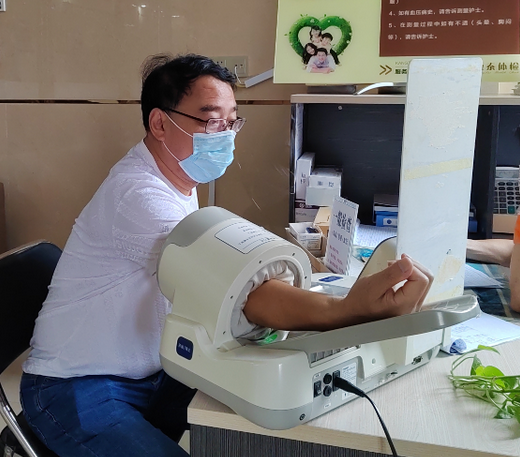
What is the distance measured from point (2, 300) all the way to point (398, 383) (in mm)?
839

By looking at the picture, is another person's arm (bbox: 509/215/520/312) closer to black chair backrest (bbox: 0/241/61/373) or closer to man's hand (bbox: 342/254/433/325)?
man's hand (bbox: 342/254/433/325)

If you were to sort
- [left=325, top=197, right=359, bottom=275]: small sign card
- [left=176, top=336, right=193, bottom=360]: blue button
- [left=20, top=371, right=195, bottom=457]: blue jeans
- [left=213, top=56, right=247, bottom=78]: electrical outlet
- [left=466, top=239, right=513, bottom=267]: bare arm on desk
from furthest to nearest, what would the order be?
[left=213, top=56, right=247, bottom=78]: electrical outlet, [left=466, top=239, right=513, bottom=267]: bare arm on desk, [left=325, top=197, right=359, bottom=275]: small sign card, [left=20, top=371, right=195, bottom=457]: blue jeans, [left=176, top=336, right=193, bottom=360]: blue button

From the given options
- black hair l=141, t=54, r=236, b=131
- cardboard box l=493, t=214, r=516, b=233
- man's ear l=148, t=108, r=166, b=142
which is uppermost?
black hair l=141, t=54, r=236, b=131

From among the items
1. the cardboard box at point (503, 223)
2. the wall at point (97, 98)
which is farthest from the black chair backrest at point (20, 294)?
the cardboard box at point (503, 223)

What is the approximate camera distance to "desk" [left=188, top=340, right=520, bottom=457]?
79 cm

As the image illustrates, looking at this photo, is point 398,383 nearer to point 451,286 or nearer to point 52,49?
point 451,286

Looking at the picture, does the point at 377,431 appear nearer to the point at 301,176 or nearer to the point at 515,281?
the point at 515,281

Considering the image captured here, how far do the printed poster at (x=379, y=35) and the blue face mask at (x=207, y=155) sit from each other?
53cm

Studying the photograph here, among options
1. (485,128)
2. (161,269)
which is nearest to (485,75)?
(485,128)

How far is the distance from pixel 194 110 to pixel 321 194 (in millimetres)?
730

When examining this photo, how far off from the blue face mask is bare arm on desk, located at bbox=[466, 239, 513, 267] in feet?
2.52

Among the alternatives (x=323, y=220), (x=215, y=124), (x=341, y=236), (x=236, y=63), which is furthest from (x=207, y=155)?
(x=236, y=63)

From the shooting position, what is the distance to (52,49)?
104 inches

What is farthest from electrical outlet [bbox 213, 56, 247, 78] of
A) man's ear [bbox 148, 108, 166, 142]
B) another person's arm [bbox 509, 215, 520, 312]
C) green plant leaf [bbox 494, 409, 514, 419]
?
green plant leaf [bbox 494, 409, 514, 419]
